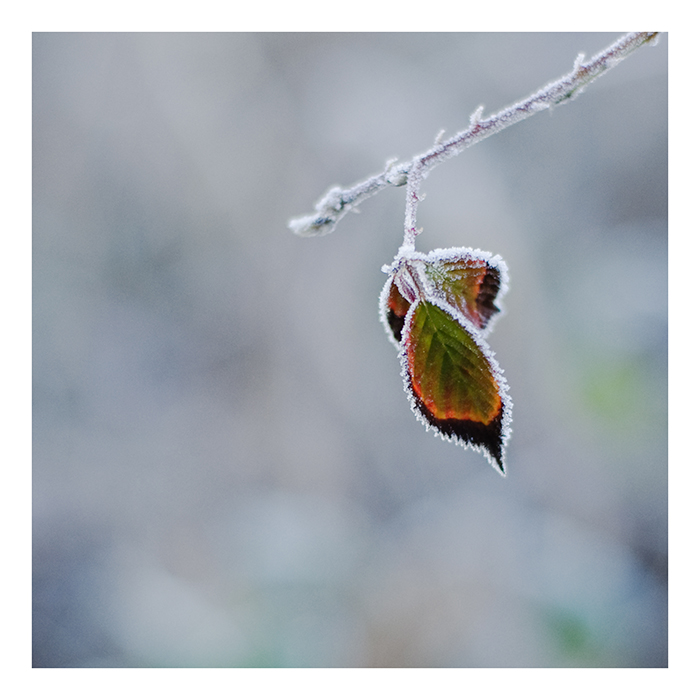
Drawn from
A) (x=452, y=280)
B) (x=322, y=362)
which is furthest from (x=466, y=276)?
(x=322, y=362)

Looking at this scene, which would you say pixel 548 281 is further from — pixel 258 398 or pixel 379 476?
pixel 258 398

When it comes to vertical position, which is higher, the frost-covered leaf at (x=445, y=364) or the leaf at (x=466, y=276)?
the leaf at (x=466, y=276)

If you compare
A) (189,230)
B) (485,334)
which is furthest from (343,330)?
(485,334)

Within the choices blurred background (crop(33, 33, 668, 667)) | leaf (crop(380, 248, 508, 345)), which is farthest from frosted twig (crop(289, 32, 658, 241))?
blurred background (crop(33, 33, 668, 667))

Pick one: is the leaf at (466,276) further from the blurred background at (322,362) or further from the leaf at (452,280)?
the blurred background at (322,362)

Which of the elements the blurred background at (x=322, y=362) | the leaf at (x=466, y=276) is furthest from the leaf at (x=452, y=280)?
the blurred background at (x=322, y=362)

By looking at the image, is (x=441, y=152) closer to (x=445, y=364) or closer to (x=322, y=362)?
(x=445, y=364)

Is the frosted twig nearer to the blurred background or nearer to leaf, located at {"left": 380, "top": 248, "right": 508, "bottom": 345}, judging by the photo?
leaf, located at {"left": 380, "top": 248, "right": 508, "bottom": 345}
